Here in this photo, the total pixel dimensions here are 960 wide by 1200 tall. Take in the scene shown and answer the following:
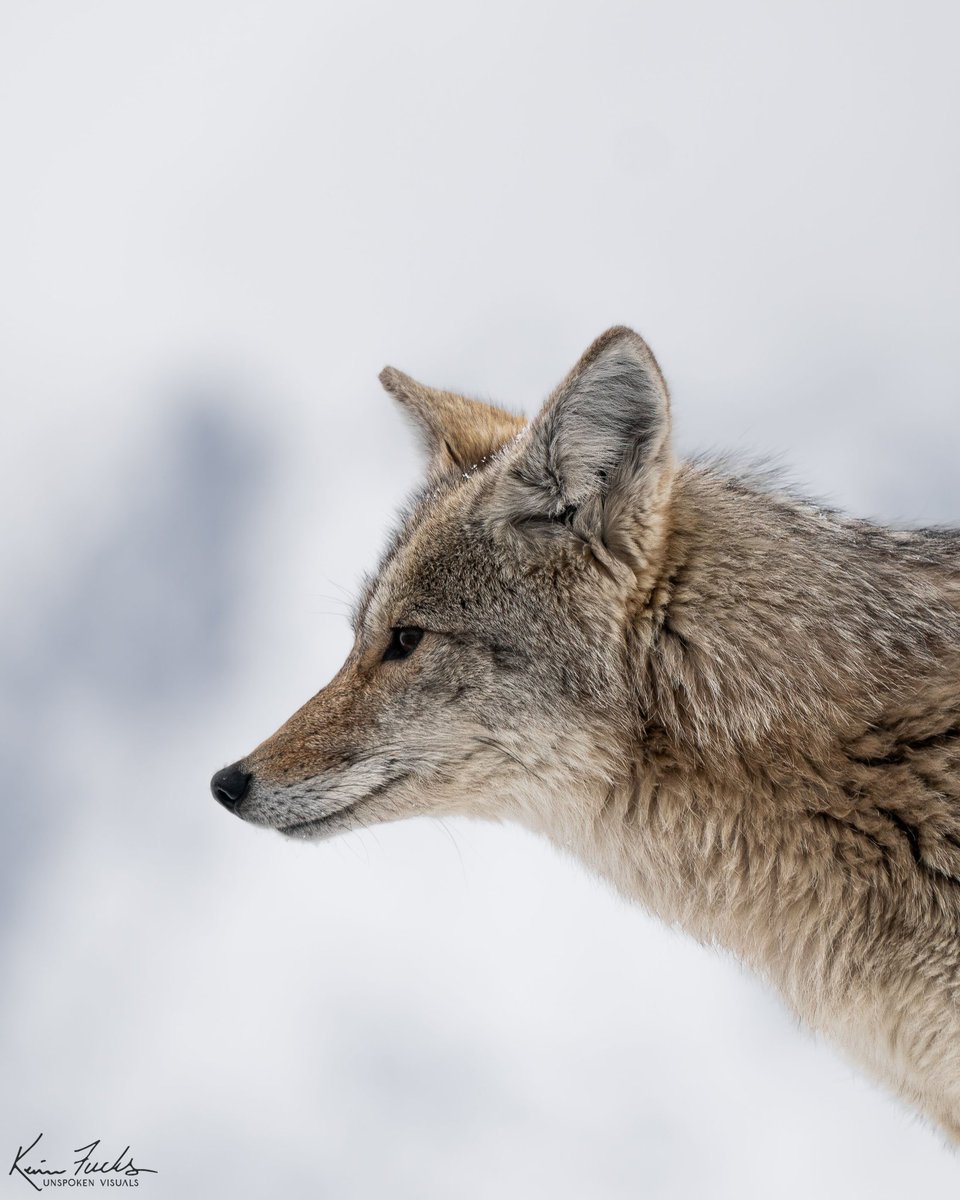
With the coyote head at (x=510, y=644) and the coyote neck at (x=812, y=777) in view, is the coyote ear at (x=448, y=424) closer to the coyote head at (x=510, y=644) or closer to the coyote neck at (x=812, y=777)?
the coyote head at (x=510, y=644)

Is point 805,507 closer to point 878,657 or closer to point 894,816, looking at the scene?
point 878,657

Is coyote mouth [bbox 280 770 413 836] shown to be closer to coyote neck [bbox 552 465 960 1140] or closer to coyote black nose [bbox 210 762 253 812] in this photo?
coyote black nose [bbox 210 762 253 812]

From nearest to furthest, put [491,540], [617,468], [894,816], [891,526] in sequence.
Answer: [894,816]
[617,468]
[491,540]
[891,526]

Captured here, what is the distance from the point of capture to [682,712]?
470 cm

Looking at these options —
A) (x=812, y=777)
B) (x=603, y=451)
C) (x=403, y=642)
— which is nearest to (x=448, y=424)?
(x=403, y=642)

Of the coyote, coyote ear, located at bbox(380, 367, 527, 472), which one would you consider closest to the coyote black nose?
the coyote

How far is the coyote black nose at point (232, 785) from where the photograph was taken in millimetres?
5141

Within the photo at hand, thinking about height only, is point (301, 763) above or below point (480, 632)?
below

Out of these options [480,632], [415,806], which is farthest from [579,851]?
[480,632]

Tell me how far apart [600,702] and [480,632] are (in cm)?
62

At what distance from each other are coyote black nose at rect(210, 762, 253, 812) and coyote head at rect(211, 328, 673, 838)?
0.01m

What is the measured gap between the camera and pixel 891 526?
18.4ft

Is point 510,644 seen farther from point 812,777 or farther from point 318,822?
point 812,777

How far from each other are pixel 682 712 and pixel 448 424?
234 cm
